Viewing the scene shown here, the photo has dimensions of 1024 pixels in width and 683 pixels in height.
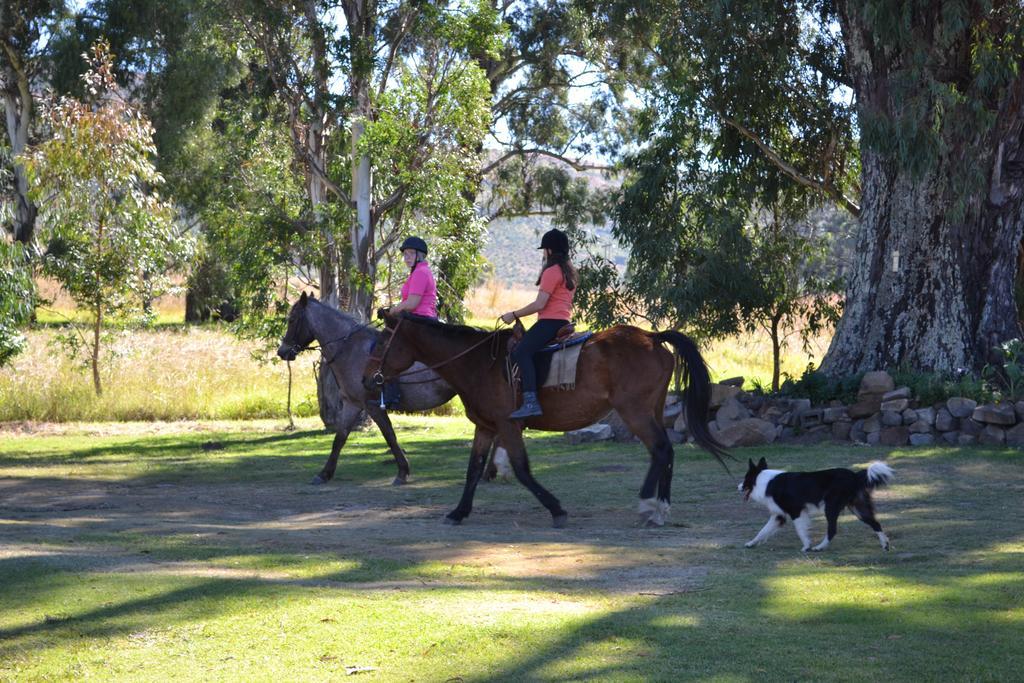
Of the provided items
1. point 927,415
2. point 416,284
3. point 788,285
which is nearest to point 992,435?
point 927,415

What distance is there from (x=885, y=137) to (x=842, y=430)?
4259 millimetres

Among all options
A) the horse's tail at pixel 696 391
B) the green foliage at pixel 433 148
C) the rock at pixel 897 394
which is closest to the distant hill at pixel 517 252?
the green foliage at pixel 433 148

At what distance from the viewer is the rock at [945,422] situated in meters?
16.7

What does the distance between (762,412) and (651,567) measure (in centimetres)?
998

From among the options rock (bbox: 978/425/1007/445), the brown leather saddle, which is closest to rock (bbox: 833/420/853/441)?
rock (bbox: 978/425/1007/445)

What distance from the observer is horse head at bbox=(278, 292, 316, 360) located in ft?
48.9

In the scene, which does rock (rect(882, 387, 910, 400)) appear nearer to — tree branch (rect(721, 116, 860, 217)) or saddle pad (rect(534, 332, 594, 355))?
tree branch (rect(721, 116, 860, 217))

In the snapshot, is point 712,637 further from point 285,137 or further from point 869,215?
point 285,137

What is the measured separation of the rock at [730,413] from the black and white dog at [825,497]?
8326mm

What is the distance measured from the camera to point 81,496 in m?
13.5

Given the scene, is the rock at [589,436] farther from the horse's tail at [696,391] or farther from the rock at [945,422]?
the horse's tail at [696,391]

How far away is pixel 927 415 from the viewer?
55.3ft

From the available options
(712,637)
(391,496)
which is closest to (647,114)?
(391,496)

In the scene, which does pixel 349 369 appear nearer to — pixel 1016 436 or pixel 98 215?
pixel 1016 436
